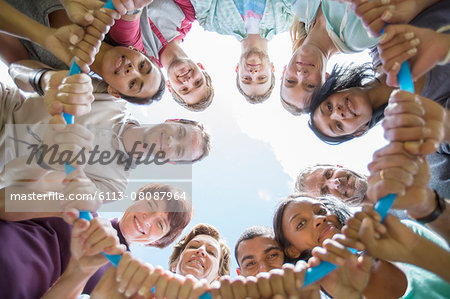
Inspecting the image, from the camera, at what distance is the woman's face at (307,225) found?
1391 mm

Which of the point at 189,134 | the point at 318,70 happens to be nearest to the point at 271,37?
the point at 318,70

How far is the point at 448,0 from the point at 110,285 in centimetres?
140

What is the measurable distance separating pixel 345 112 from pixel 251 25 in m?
0.86

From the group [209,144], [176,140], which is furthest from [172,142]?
[209,144]

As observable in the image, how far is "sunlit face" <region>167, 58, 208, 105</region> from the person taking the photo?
6.62ft

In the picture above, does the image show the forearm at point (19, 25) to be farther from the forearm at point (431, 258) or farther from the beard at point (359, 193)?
the beard at point (359, 193)

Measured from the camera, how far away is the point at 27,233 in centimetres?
121

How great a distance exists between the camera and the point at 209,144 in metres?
2.13

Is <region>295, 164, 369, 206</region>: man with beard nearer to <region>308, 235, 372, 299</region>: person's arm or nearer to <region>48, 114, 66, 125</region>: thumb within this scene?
<region>308, 235, 372, 299</region>: person's arm

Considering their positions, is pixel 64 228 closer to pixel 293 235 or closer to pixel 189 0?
pixel 293 235

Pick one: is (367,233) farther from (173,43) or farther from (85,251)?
(173,43)

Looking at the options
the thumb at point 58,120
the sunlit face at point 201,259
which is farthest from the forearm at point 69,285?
the sunlit face at point 201,259

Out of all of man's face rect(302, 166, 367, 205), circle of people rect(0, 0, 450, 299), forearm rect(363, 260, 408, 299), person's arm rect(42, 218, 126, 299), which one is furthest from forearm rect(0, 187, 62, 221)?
man's face rect(302, 166, 367, 205)

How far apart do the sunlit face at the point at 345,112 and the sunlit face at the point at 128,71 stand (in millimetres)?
890
